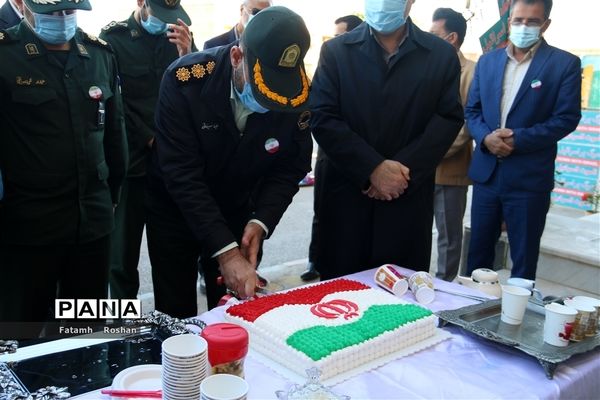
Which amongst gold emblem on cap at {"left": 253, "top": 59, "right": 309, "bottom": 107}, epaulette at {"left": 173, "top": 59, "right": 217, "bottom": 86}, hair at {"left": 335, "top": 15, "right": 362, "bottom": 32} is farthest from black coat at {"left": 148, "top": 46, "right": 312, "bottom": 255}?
hair at {"left": 335, "top": 15, "right": 362, "bottom": 32}

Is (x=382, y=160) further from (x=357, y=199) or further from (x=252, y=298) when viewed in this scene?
(x=252, y=298)

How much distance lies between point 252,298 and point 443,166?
2069mm

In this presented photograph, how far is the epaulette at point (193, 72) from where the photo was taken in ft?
5.30

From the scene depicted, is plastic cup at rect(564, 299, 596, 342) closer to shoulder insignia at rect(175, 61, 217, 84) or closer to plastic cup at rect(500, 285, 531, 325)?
plastic cup at rect(500, 285, 531, 325)

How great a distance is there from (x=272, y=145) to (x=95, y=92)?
64cm

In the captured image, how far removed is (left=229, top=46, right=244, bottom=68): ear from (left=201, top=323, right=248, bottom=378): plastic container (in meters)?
0.86

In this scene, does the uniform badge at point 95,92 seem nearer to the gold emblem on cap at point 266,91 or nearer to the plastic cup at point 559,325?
the gold emblem on cap at point 266,91

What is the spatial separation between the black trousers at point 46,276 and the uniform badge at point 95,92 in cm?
50

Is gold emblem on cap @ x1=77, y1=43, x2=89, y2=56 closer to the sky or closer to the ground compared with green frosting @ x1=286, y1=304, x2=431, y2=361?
closer to the sky

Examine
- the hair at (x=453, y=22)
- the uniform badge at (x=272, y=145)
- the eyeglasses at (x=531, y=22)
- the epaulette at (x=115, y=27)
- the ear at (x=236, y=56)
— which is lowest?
the uniform badge at (x=272, y=145)

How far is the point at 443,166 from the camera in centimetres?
320

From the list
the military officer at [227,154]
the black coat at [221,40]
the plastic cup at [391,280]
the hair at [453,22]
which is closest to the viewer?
the military officer at [227,154]

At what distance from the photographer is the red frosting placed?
4.15 feet

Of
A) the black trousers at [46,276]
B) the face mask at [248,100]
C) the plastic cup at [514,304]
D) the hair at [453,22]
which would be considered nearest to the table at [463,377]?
the plastic cup at [514,304]
